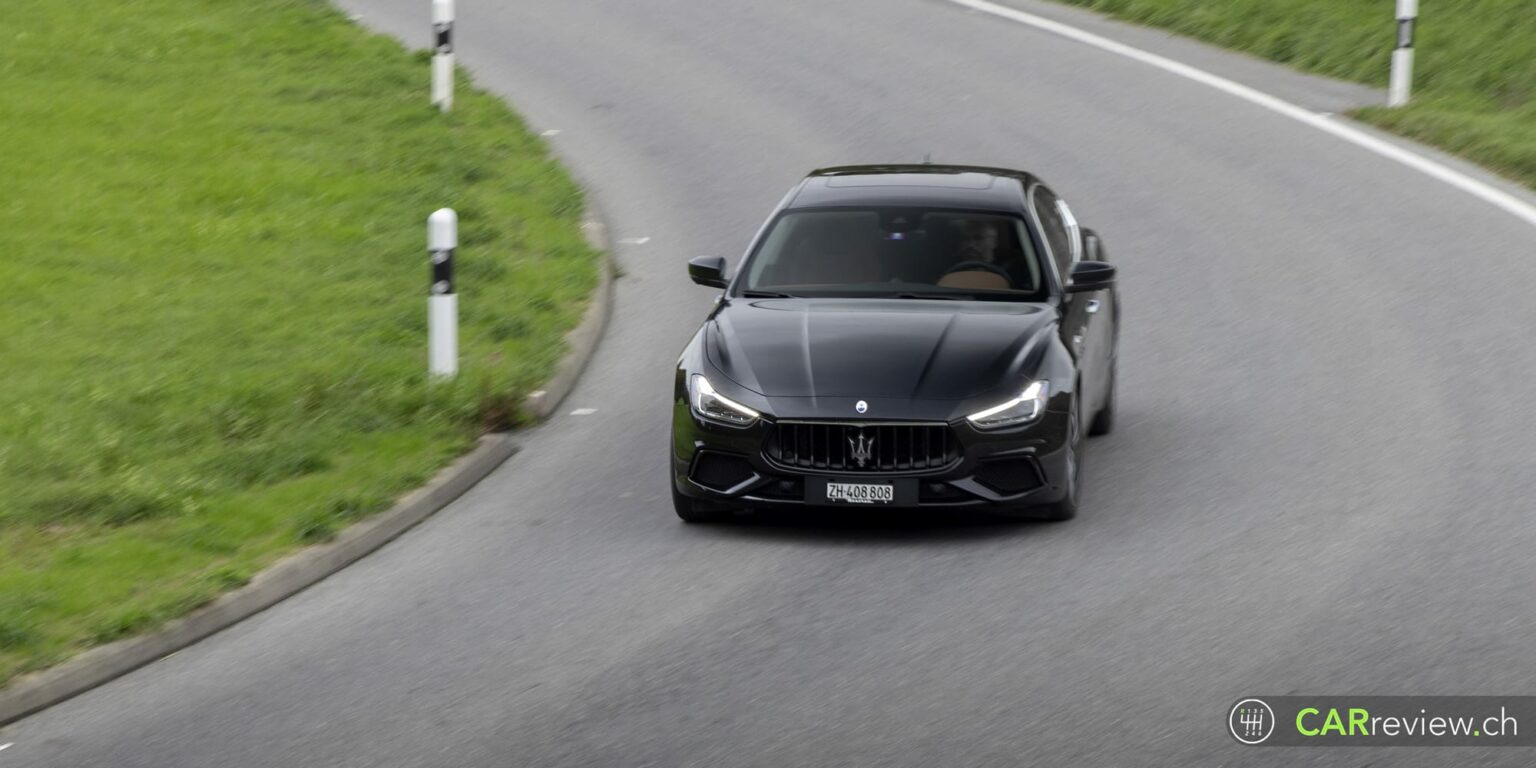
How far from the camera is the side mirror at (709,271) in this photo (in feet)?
37.1

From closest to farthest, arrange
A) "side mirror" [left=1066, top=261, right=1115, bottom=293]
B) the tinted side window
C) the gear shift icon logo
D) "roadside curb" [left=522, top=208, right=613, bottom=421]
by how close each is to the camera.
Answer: the gear shift icon logo < "side mirror" [left=1066, top=261, right=1115, bottom=293] < the tinted side window < "roadside curb" [left=522, top=208, right=613, bottom=421]

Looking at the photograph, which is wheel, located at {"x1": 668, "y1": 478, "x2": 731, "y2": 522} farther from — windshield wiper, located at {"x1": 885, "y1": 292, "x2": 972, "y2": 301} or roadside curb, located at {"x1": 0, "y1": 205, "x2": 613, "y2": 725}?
windshield wiper, located at {"x1": 885, "y1": 292, "x2": 972, "y2": 301}

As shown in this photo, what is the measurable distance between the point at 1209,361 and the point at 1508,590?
4.56m

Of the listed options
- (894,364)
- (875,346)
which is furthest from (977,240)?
(894,364)

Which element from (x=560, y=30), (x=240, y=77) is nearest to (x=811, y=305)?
(x=240, y=77)

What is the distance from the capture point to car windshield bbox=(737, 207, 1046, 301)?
1119cm

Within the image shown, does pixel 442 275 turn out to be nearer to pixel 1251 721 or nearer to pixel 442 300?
pixel 442 300

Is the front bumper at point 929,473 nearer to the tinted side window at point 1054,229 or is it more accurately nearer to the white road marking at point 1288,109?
the tinted side window at point 1054,229

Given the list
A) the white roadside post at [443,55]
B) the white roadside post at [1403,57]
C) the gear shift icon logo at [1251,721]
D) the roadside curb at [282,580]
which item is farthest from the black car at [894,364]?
the white roadside post at [1403,57]

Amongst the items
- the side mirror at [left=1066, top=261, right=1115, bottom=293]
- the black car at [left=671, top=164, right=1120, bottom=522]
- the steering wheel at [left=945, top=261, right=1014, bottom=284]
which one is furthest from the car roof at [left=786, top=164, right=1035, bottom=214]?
the side mirror at [left=1066, top=261, right=1115, bottom=293]

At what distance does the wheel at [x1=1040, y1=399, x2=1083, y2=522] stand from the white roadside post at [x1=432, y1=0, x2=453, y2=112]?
9516mm

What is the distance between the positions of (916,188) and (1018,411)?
2070 millimetres

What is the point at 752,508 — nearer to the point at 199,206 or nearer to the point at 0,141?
the point at 199,206

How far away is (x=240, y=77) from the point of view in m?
20.8
